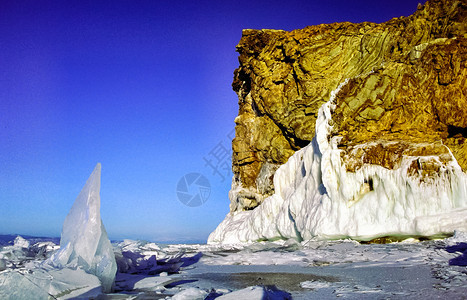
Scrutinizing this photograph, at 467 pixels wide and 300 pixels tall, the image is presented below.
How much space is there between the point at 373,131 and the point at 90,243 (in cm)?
1399

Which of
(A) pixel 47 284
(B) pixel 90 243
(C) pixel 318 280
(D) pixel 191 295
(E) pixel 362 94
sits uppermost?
Answer: (E) pixel 362 94

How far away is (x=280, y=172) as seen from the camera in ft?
68.5

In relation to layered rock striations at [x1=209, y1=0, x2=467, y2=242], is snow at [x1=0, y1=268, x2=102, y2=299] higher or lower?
lower

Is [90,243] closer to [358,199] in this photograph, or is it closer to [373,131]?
[358,199]

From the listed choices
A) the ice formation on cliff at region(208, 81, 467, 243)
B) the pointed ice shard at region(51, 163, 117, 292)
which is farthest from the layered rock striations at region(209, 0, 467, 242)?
the pointed ice shard at region(51, 163, 117, 292)

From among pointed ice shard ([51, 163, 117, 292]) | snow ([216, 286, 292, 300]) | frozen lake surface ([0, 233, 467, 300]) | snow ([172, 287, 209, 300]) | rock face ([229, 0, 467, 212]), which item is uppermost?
rock face ([229, 0, 467, 212])

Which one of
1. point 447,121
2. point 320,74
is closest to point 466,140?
point 447,121

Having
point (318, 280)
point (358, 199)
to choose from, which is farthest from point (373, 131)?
point (318, 280)

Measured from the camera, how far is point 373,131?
51.8 feet

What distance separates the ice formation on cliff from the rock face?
416 mm

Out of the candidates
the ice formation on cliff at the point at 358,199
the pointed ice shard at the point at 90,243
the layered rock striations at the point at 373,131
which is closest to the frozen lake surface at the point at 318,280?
the pointed ice shard at the point at 90,243

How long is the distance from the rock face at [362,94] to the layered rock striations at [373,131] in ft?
0.17

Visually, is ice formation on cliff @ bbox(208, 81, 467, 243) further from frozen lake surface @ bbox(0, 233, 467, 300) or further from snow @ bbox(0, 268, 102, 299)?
snow @ bbox(0, 268, 102, 299)

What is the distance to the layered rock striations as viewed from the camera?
40.7 feet
